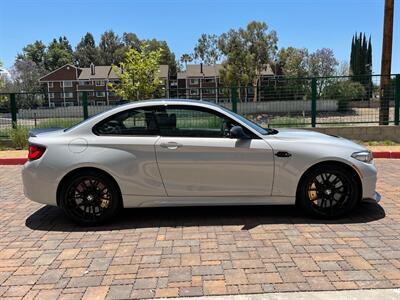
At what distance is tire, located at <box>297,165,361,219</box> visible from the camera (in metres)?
5.51

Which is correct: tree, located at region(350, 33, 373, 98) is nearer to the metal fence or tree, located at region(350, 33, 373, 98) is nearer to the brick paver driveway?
the metal fence

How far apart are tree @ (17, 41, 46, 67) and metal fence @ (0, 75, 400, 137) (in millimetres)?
125012

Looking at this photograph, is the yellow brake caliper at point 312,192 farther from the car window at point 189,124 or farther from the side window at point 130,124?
the side window at point 130,124

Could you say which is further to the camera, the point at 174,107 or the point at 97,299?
the point at 174,107

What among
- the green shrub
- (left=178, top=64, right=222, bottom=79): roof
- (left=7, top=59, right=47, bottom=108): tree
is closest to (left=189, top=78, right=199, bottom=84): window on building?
(left=178, top=64, right=222, bottom=79): roof

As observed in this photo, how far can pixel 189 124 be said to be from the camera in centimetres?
592

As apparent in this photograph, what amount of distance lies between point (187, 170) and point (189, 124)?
0.75 meters

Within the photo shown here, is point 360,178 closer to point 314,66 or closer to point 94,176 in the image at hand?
point 94,176

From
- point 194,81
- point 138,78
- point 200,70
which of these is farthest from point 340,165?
point 200,70

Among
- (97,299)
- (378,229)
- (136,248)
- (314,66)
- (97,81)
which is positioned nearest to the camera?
(97,299)

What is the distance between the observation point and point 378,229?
206 inches

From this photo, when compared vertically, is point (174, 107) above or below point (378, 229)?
above

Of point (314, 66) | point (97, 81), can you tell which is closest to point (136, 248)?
point (314, 66)

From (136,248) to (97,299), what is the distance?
118cm
